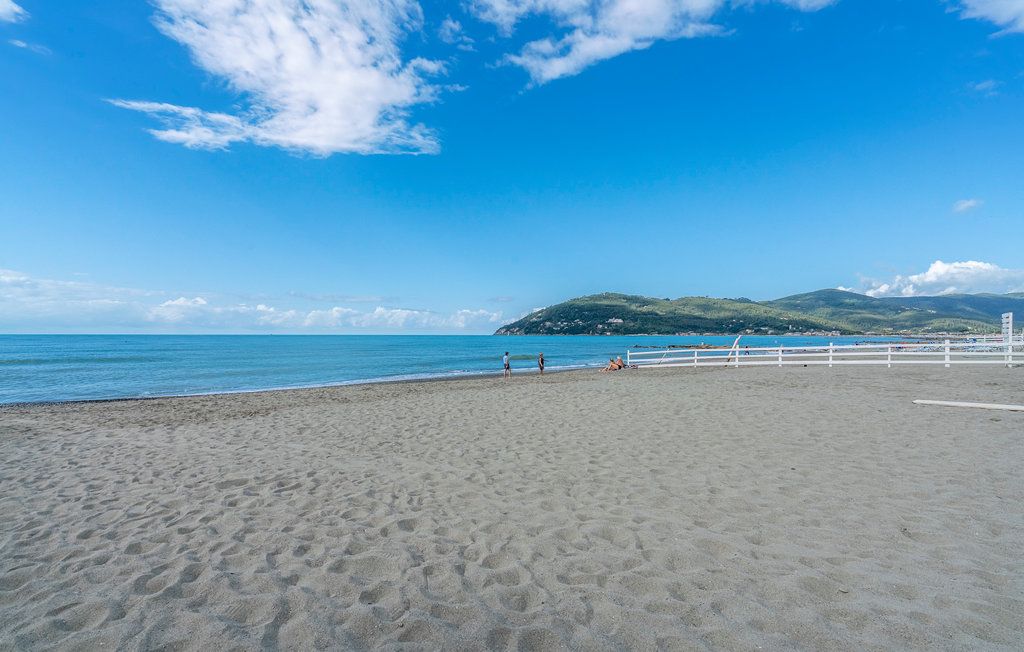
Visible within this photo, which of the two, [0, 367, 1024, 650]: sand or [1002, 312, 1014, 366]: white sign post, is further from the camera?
[1002, 312, 1014, 366]: white sign post

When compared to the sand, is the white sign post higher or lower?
higher

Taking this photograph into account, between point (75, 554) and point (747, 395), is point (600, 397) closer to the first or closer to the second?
point (747, 395)

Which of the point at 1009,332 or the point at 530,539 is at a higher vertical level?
the point at 1009,332

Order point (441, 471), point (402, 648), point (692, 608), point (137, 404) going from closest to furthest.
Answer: point (402, 648)
point (692, 608)
point (441, 471)
point (137, 404)

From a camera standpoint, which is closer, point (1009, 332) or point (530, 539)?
point (530, 539)

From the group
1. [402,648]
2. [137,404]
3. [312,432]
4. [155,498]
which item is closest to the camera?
[402,648]

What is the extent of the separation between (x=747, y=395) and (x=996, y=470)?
26.5ft

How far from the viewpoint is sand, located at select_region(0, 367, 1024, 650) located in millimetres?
3201

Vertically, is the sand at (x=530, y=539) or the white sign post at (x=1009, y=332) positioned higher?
the white sign post at (x=1009, y=332)

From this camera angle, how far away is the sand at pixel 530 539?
10.5ft

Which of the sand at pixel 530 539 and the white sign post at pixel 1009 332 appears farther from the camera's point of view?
the white sign post at pixel 1009 332

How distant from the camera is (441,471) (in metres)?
6.99

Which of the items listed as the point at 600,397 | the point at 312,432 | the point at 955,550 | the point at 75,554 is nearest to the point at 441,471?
the point at 75,554

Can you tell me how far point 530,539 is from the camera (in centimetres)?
456
